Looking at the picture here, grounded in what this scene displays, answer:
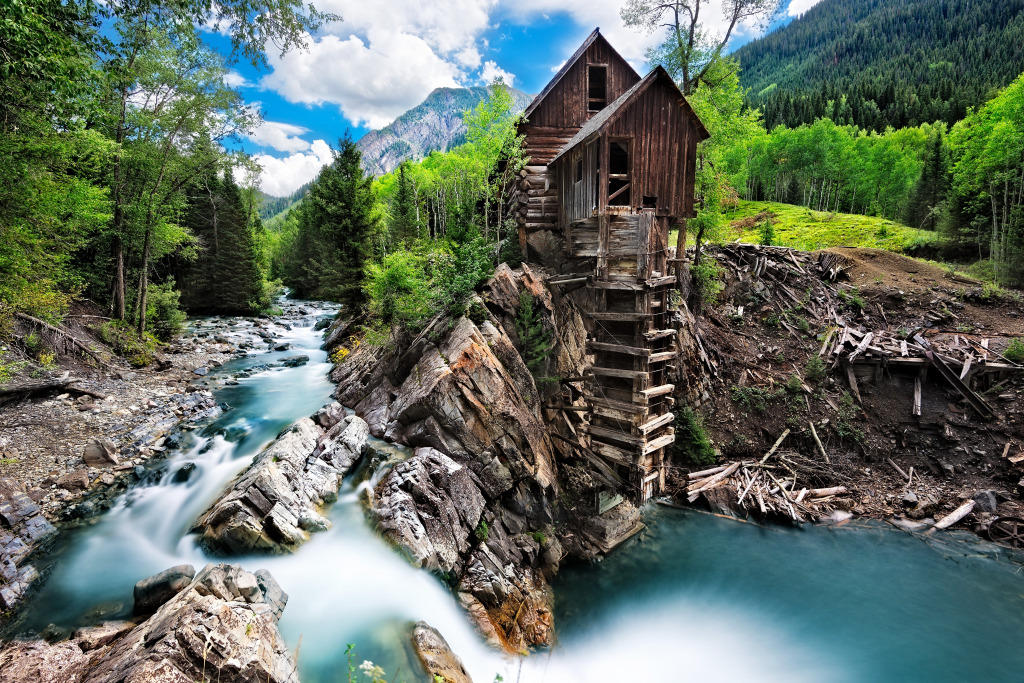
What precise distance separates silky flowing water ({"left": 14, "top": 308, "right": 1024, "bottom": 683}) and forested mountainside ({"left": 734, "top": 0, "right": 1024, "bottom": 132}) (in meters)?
59.1

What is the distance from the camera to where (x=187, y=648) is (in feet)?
17.7

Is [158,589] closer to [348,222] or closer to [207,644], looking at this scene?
[207,644]

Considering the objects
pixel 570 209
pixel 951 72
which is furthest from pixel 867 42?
pixel 570 209

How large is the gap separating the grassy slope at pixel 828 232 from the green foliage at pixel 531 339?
20657 mm

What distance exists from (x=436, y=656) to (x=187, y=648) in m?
3.68

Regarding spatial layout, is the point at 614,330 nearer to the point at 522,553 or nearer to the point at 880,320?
the point at 522,553

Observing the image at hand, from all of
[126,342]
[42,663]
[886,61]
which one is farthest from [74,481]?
[886,61]

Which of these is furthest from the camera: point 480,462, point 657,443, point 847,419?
point 847,419

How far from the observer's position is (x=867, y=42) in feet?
417

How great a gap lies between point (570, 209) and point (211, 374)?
65.7 feet

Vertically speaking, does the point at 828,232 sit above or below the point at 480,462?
above

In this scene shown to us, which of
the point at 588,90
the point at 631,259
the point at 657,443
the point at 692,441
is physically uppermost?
the point at 588,90

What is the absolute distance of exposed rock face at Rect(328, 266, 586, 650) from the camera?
9.37 metres

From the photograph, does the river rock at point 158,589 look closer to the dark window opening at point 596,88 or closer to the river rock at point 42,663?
the river rock at point 42,663
